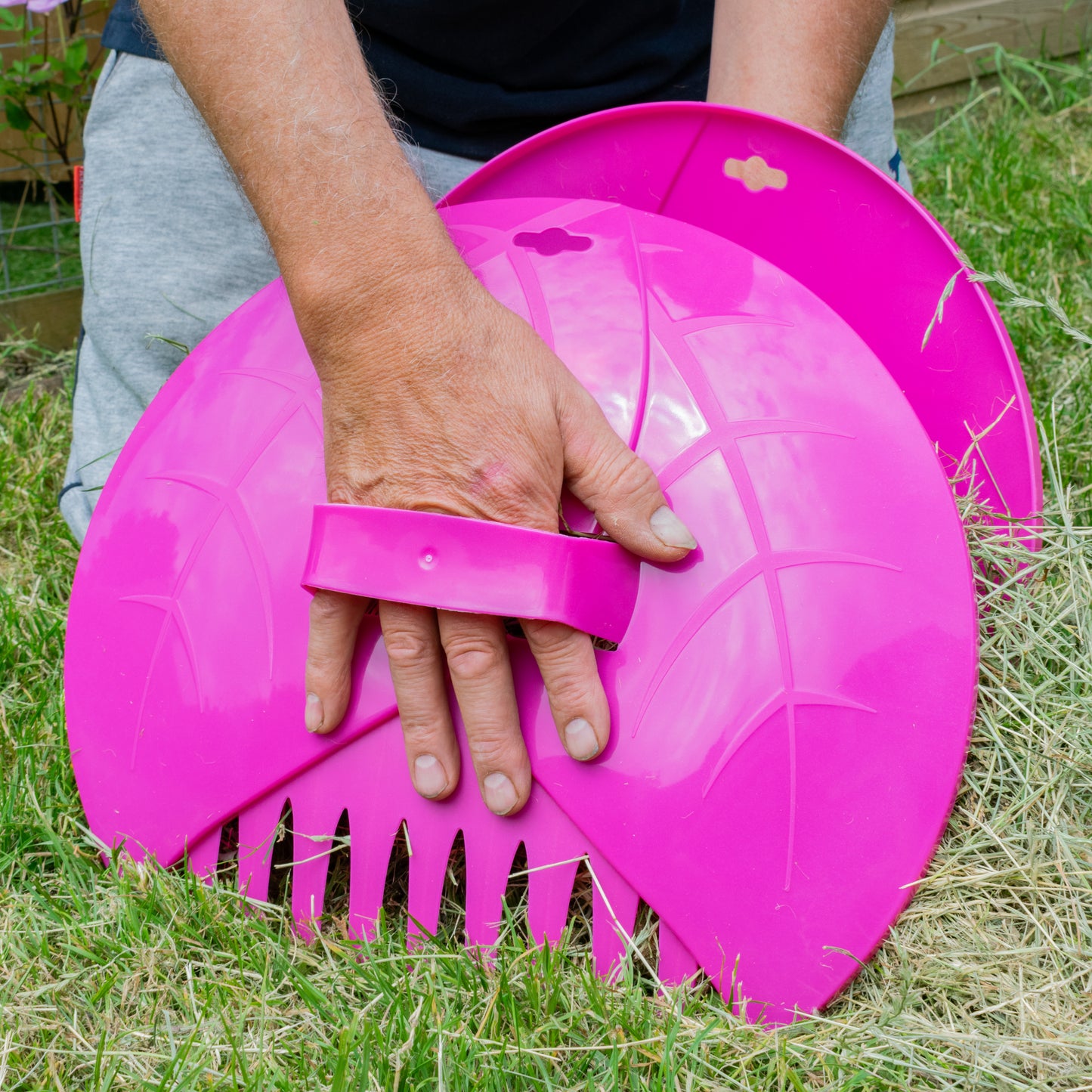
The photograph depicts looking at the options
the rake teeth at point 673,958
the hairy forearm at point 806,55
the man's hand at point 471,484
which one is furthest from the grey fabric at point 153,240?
the rake teeth at point 673,958

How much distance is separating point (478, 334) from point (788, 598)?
1.12 feet

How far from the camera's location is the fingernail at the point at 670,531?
85cm

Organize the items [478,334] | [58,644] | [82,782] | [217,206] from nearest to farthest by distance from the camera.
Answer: [478,334]
[82,782]
[58,644]
[217,206]

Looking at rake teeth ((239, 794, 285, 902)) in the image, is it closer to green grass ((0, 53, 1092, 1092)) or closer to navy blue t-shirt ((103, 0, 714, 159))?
green grass ((0, 53, 1092, 1092))

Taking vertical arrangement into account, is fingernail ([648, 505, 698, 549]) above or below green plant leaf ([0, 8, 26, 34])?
below

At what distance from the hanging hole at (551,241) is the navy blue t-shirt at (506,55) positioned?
22.4 inches

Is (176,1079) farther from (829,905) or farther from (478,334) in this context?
(478,334)

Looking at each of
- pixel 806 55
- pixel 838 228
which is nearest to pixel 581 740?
pixel 838 228

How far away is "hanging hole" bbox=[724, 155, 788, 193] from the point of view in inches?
41.9

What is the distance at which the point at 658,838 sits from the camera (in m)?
0.84

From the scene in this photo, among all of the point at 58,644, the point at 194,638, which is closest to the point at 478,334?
the point at 194,638

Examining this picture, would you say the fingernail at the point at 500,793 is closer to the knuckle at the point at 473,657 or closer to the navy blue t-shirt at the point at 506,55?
the knuckle at the point at 473,657

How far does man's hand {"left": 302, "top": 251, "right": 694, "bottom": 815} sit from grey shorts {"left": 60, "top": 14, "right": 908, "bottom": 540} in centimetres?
72

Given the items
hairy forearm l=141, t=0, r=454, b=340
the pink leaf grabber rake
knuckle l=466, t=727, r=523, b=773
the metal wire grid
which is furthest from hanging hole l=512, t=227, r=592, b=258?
the metal wire grid
